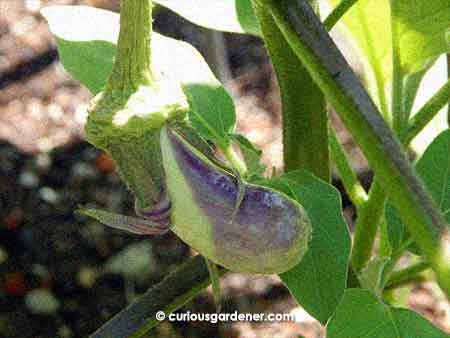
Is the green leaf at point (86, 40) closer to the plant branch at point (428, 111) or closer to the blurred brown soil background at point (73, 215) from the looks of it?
the plant branch at point (428, 111)

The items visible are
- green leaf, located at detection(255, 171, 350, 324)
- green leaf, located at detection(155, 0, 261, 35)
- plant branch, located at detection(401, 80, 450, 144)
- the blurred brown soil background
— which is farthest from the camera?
the blurred brown soil background

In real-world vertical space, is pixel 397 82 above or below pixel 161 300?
above

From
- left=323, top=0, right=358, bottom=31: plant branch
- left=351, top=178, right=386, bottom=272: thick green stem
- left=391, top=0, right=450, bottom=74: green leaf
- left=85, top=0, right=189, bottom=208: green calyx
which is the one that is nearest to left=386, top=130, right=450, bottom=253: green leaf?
left=351, top=178, right=386, bottom=272: thick green stem

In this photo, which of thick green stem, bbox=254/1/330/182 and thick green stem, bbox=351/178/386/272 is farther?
thick green stem, bbox=351/178/386/272

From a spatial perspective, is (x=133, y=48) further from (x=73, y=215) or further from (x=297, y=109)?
(x=73, y=215)

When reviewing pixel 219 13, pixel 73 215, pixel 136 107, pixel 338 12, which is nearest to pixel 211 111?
pixel 219 13

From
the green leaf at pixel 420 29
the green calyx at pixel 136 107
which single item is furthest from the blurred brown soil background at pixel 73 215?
the green calyx at pixel 136 107

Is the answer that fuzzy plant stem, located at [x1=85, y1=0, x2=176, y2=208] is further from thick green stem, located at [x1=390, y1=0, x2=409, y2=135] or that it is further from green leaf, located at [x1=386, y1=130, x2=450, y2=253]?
green leaf, located at [x1=386, y1=130, x2=450, y2=253]
